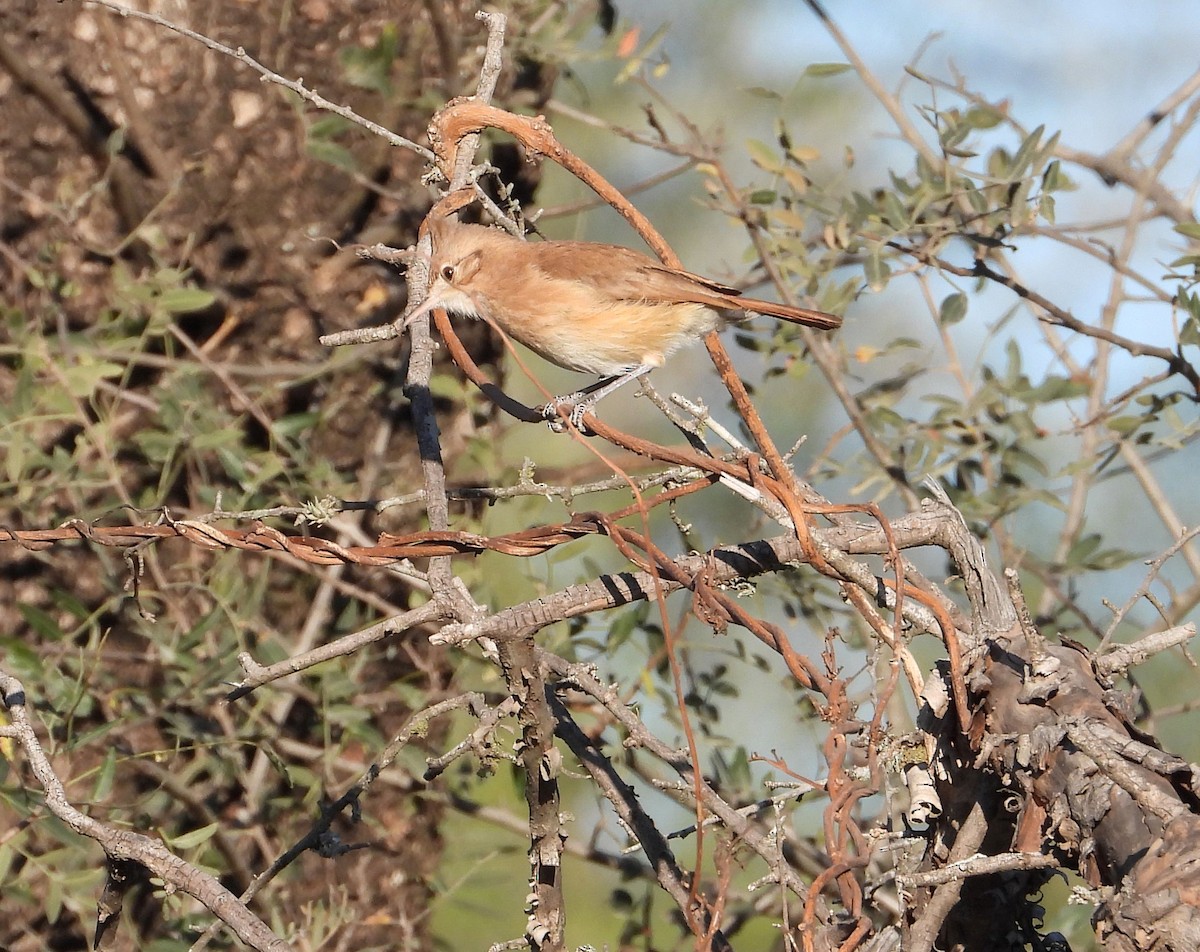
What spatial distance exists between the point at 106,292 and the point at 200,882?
2220 mm

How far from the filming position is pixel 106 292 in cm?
333

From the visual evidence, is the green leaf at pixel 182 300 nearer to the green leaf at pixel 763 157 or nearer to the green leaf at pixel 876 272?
the green leaf at pixel 763 157

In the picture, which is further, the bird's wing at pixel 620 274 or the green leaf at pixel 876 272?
the green leaf at pixel 876 272

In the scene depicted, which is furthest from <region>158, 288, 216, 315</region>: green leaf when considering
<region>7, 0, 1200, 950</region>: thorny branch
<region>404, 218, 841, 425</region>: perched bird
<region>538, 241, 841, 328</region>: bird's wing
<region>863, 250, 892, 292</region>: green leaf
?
<region>863, 250, 892, 292</region>: green leaf

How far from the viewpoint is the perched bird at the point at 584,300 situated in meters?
2.56

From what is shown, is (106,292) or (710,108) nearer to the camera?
(106,292)

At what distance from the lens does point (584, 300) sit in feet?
8.80

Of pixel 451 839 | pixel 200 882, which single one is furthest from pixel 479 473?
pixel 200 882

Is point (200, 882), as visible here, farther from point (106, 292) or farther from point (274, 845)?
point (106, 292)

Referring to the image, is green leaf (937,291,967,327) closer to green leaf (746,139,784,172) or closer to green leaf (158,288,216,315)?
green leaf (746,139,784,172)

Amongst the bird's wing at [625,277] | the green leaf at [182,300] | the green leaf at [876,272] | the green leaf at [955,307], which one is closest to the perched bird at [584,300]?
the bird's wing at [625,277]

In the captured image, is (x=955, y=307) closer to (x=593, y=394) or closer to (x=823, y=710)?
(x=593, y=394)

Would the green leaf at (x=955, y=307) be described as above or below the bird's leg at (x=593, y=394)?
above

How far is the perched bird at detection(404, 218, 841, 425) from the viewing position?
256cm
